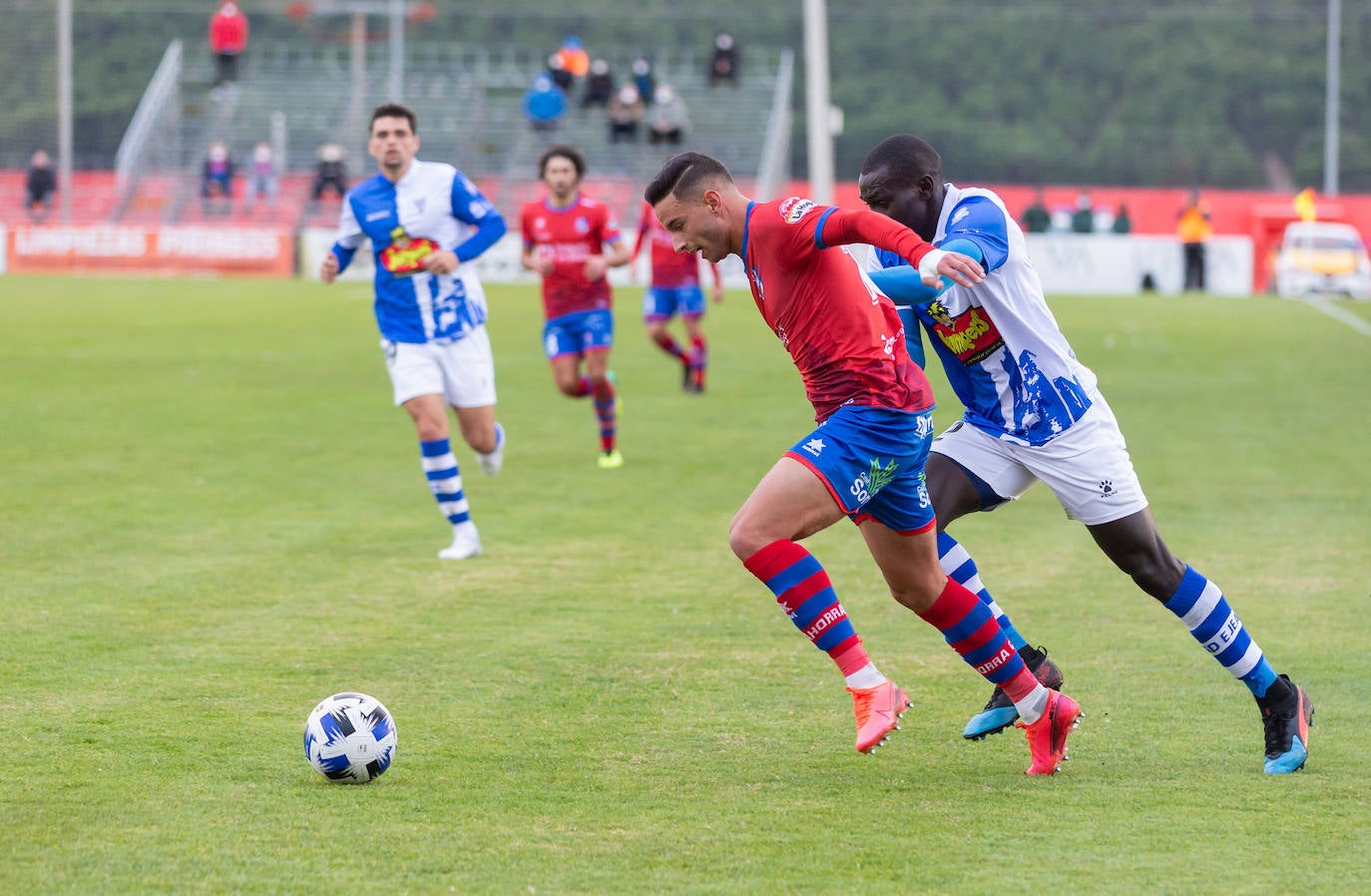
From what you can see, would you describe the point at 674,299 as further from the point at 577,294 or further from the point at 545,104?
the point at 545,104

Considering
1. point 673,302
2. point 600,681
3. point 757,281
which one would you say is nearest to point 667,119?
point 673,302

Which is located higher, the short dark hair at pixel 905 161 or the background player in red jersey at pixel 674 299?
the short dark hair at pixel 905 161

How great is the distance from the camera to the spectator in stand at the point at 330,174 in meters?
41.7

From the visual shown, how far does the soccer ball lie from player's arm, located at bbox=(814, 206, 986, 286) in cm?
191

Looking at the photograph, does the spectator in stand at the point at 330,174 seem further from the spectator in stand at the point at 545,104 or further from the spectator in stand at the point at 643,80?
the spectator in stand at the point at 643,80

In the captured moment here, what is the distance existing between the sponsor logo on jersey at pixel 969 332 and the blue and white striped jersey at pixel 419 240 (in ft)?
13.6

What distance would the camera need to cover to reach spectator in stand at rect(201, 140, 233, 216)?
4284 centimetres

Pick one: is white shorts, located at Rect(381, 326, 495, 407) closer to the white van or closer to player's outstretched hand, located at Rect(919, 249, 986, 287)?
player's outstretched hand, located at Rect(919, 249, 986, 287)

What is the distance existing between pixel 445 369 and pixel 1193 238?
97.5 feet

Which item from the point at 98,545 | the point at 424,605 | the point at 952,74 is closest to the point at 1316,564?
the point at 424,605

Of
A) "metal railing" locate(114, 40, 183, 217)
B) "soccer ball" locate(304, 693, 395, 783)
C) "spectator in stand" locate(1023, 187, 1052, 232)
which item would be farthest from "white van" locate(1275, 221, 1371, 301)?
"soccer ball" locate(304, 693, 395, 783)

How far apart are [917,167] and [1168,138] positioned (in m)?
55.8

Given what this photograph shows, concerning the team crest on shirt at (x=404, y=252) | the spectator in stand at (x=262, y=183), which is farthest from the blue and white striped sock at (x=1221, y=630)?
the spectator in stand at (x=262, y=183)

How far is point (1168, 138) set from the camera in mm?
58250
